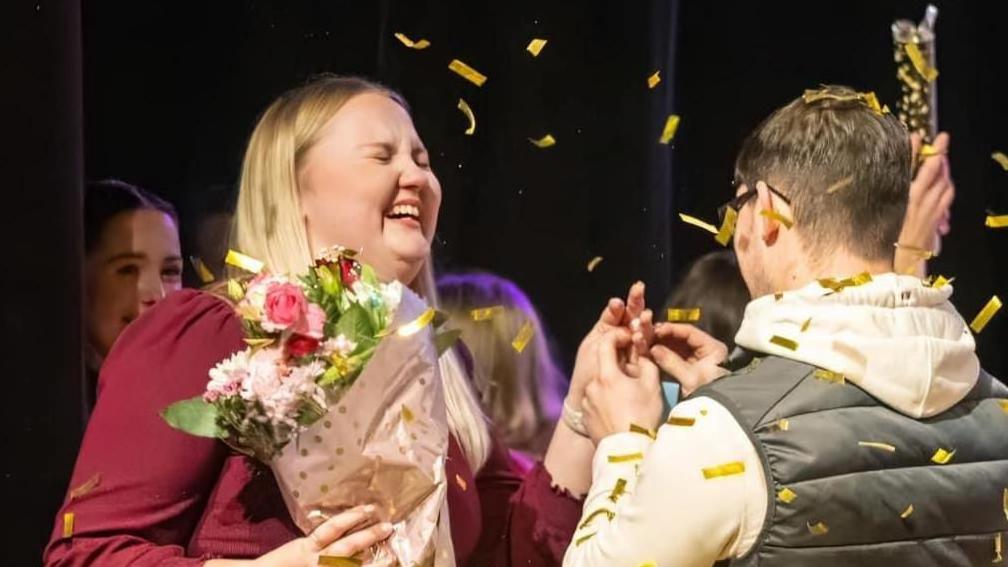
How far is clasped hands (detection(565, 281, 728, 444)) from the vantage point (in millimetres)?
1915

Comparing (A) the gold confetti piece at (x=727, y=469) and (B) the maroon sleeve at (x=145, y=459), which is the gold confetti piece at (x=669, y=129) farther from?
(B) the maroon sleeve at (x=145, y=459)

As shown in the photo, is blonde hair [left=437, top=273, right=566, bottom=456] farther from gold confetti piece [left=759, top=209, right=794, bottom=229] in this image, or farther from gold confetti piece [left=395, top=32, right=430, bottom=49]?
gold confetti piece [left=759, top=209, right=794, bottom=229]

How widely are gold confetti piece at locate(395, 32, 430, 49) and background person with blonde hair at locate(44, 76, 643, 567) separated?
2.49ft

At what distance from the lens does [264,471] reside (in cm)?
170

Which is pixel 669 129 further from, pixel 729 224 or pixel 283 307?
pixel 283 307

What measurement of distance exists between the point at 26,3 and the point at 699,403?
117cm

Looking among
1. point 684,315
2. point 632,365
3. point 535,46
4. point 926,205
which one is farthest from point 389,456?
point 535,46

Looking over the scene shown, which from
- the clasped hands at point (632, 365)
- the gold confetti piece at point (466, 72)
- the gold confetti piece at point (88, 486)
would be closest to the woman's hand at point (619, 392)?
the clasped hands at point (632, 365)

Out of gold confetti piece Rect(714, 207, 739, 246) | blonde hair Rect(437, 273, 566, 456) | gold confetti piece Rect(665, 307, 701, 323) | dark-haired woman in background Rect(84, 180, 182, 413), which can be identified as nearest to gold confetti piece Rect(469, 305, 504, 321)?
blonde hair Rect(437, 273, 566, 456)

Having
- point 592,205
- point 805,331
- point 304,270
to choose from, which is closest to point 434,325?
point 304,270

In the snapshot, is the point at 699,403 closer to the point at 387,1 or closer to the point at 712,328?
the point at 712,328

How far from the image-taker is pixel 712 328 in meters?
2.69

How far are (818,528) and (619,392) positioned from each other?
38cm

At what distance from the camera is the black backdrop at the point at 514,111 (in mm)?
2111
